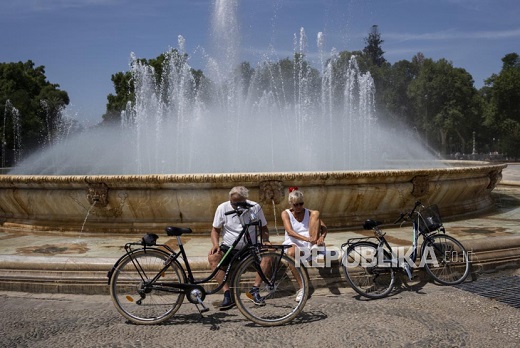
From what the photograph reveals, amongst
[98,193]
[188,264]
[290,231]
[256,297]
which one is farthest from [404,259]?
[98,193]

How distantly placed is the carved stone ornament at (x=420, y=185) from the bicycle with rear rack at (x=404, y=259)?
258 cm

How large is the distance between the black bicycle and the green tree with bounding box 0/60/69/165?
4141 cm

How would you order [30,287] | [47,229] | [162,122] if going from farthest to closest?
[162,122], [47,229], [30,287]

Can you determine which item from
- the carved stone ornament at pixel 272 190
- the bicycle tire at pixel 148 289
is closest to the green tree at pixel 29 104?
the carved stone ornament at pixel 272 190

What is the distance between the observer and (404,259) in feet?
17.9

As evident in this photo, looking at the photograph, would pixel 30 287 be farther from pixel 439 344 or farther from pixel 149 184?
pixel 439 344

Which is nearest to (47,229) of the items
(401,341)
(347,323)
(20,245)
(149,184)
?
(20,245)

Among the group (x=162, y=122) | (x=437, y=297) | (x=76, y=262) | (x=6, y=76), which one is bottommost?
(x=437, y=297)

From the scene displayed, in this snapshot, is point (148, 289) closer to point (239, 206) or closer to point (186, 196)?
point (239, 206)

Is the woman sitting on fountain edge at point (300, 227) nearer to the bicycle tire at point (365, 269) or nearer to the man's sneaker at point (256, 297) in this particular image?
the bicycle tire at point (365, 269)

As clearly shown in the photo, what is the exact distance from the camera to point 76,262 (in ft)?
17.7

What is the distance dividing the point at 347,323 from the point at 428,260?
1.62 metres

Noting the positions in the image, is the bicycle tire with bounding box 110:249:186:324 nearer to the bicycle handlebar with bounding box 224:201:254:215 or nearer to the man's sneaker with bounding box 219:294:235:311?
the man's sneaker with bounding box 219:294:235:311

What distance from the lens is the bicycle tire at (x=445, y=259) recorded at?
18.1ft
